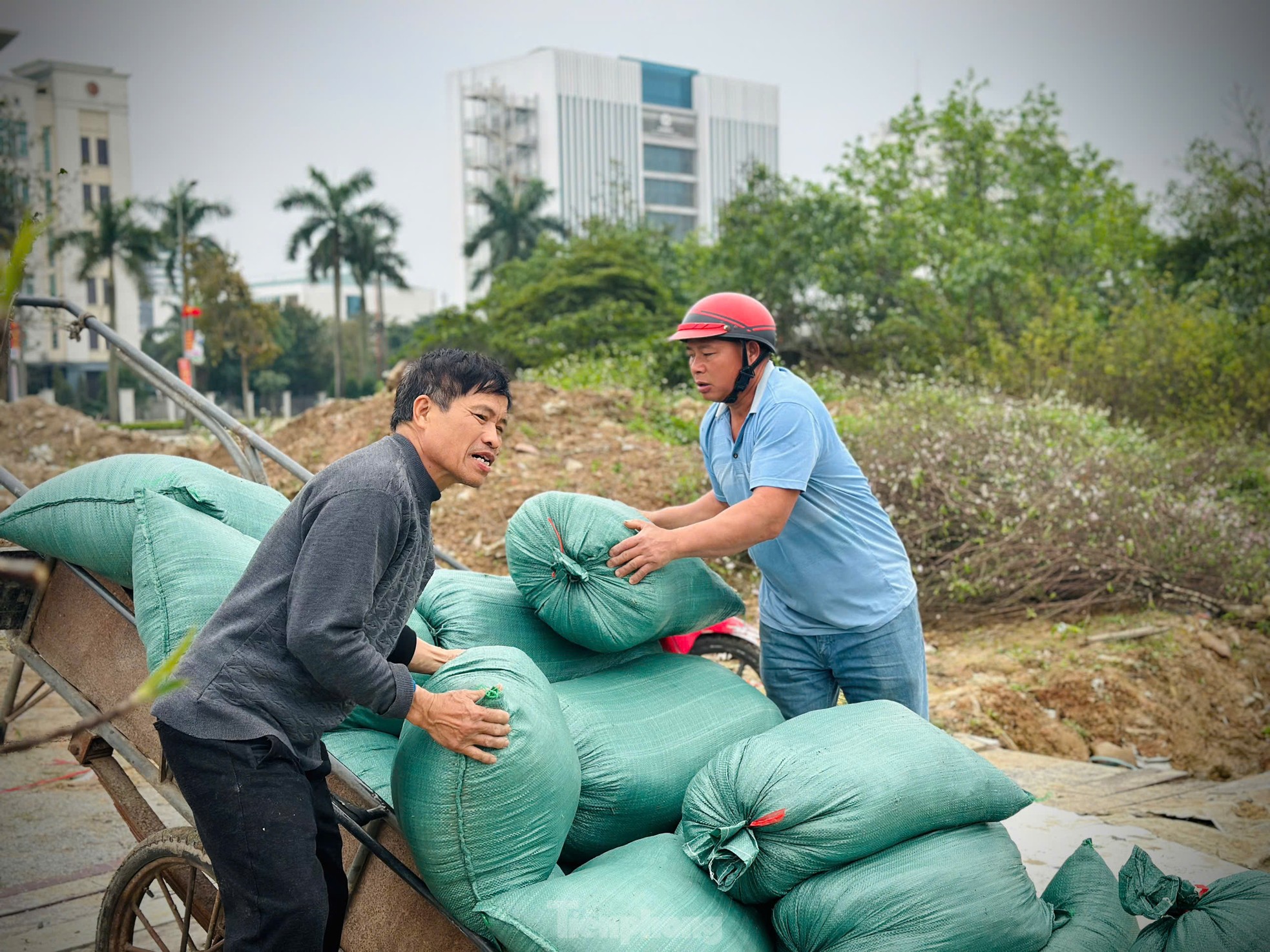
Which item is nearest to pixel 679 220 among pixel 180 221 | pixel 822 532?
pixel 180 221

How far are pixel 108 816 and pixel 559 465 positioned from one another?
5.21 meters

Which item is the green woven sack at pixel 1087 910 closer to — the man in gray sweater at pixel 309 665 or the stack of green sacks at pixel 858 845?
the stack of green sacks at pixel 858 845

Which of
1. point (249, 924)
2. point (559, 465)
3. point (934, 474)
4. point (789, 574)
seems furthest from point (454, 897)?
point (559, 465)

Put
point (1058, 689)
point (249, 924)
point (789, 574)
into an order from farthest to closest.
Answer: point (1058, 689), point (789, 574), point (249, 924)

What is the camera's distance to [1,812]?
14.1 feet

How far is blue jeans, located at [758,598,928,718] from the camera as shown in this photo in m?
2.85

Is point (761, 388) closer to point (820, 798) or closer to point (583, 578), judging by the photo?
point (583, 578)

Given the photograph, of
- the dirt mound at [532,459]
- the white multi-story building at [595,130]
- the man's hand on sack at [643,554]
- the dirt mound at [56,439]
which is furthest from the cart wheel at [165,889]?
the white multi-story building at [595,130]

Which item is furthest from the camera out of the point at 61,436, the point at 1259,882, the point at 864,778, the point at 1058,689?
the point at 61,436

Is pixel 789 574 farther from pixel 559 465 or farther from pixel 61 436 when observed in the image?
pixel 61 436

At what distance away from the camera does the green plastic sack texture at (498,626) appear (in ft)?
8.56

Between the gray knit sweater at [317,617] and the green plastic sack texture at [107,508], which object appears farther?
the green plastic sack texture at [107,508]

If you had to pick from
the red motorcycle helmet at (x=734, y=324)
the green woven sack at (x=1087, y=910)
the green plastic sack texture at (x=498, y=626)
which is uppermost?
the red motorcycle helmet at (x=734, y=324)

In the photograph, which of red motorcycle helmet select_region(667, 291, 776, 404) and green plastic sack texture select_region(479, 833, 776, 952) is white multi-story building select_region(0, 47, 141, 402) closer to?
red motorcycle helmet select_region(667, 291, 776, 404)
